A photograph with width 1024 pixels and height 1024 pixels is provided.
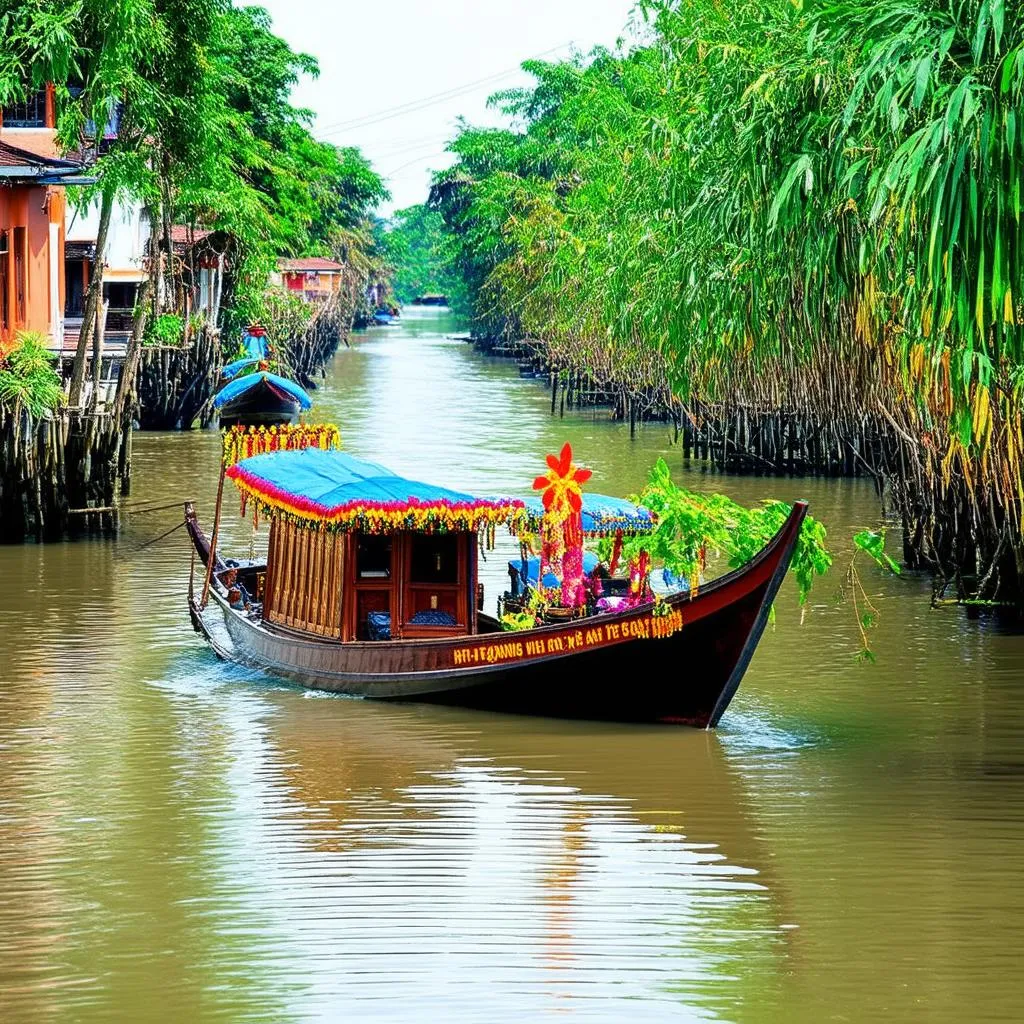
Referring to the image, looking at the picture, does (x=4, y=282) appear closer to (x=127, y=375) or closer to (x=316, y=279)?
(x=127, y=375)

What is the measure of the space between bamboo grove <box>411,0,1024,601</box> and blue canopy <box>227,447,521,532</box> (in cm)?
335

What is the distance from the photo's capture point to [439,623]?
666 inches

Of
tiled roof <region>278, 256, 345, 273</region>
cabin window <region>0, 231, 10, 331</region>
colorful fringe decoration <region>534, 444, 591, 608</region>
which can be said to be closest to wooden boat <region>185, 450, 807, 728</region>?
colorful fringe decoration <region>534, 444, 591, 608</region>

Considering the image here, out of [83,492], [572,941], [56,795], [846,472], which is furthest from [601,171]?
[572,941]

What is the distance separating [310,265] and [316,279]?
3755 millimetres

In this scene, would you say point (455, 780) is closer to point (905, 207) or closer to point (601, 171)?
point (905, 207)

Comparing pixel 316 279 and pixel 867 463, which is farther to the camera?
pixel 316 279

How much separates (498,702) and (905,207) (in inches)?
240

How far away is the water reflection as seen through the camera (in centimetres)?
1002

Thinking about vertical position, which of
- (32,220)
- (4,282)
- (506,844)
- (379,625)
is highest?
(32,220)

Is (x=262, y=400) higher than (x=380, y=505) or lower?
higher

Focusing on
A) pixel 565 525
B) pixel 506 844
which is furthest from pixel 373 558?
pixel 506 844

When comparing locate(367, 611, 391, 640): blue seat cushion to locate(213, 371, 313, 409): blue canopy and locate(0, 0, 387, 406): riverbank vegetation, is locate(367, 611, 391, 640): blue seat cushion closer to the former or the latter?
locate(0, 0, 387, 406): riverbank vegetation

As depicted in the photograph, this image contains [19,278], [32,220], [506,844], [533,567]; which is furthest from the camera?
[32,220]
